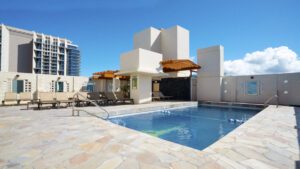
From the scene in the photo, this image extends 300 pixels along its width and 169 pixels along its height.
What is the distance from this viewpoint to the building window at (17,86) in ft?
45.2

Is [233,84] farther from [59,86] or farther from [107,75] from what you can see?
[59,86]

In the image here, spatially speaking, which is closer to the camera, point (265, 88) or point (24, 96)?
point (24, 96)

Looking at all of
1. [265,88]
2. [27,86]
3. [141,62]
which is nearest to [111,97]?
[141,62]

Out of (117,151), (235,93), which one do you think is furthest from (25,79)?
(235,93)

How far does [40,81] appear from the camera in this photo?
15.5 meters

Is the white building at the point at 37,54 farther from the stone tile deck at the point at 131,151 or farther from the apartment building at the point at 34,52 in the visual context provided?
the stone tile deck at the point at 131,151

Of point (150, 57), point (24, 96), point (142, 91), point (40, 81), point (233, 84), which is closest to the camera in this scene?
point (24, 96)

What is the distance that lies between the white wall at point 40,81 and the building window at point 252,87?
19.3 metres

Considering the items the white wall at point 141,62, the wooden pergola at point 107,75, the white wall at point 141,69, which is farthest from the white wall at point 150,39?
the white wall at point 141,69

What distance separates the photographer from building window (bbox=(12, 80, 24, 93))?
13.8 m

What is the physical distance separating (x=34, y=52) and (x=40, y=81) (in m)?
46.6

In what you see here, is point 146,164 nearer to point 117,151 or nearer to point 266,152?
point 117,151

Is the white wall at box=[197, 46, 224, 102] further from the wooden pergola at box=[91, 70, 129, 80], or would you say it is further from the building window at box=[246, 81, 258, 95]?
the wooden pergola at box=[91, 70, 129, 80]

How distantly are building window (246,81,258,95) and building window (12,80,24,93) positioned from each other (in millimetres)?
21456
